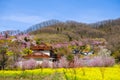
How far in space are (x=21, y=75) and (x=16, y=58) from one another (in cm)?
1112

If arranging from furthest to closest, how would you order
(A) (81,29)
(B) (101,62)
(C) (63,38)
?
(A) (81,29)
(C) (63,38)
(B) (101,62)

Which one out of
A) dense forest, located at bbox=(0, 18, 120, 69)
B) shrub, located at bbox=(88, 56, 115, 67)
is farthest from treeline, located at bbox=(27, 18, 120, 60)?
shrub, located at bbox=(88, 56, 115, 67)

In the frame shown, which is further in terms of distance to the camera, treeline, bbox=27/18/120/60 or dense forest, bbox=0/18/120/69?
treeline, bbox=27/18/120/60

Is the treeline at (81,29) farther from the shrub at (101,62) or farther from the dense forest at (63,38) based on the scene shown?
the shrub at (101,62)

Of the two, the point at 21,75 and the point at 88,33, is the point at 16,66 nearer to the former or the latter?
the point at 21,75

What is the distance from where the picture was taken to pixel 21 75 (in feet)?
90.3

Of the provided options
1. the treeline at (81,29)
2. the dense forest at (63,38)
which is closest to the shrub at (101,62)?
the dense forest at (63,38)

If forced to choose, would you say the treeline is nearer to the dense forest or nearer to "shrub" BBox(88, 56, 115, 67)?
Result: the dense forest

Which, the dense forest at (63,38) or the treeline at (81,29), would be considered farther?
the treeline at (81,29)

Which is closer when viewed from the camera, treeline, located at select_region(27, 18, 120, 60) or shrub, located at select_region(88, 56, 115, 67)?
shrub, located at select_region(88, 56, 115, 67)

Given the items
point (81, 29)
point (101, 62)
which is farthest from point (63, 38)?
point (101, 62)

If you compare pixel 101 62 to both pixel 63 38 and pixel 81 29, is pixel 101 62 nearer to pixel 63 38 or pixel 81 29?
pixel 63 38

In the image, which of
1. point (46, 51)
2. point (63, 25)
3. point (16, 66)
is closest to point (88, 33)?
point (63, 25)

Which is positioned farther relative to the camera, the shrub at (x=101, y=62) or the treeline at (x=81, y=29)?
the treeline at (x=81, y=29)
